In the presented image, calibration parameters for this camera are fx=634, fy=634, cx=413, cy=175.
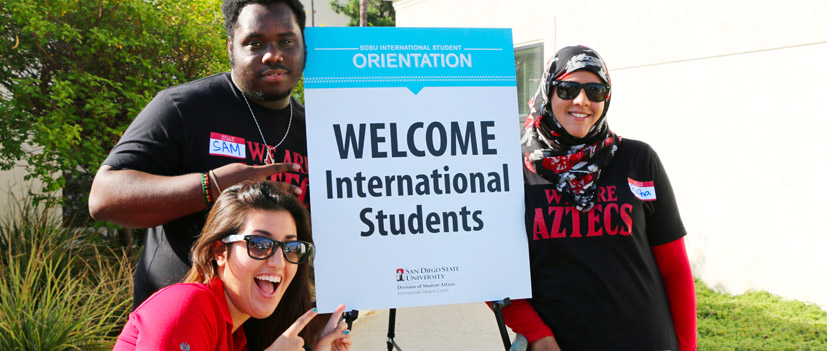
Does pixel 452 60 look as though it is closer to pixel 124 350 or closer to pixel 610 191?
pixel 610 191

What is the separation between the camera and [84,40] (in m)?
5.26

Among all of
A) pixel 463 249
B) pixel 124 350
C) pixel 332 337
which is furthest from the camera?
pixel 463 249

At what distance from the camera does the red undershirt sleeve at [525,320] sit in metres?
2.21

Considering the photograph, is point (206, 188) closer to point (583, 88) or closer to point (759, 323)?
point (583, 88)

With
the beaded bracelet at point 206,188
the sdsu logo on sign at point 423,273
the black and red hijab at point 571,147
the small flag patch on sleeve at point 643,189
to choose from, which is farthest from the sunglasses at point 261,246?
the small flag patch on sleeve at point 643,189

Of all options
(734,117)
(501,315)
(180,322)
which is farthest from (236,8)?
(734,117)

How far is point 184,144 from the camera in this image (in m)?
2.03

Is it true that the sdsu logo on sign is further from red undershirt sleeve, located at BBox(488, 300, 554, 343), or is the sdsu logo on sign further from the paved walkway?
the paved walkway

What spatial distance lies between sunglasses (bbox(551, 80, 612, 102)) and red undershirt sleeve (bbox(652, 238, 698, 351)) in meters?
0.60

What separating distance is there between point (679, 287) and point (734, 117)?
4.13 m

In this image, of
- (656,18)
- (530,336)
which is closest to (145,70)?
(530,336)

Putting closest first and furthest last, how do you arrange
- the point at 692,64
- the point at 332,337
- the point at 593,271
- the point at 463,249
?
1. the point at 332,337
2. the point at 593,271
3. the point at 463,249
4. the point at 692,64

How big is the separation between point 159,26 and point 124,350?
4.34 m

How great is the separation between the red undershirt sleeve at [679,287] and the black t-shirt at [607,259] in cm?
5
